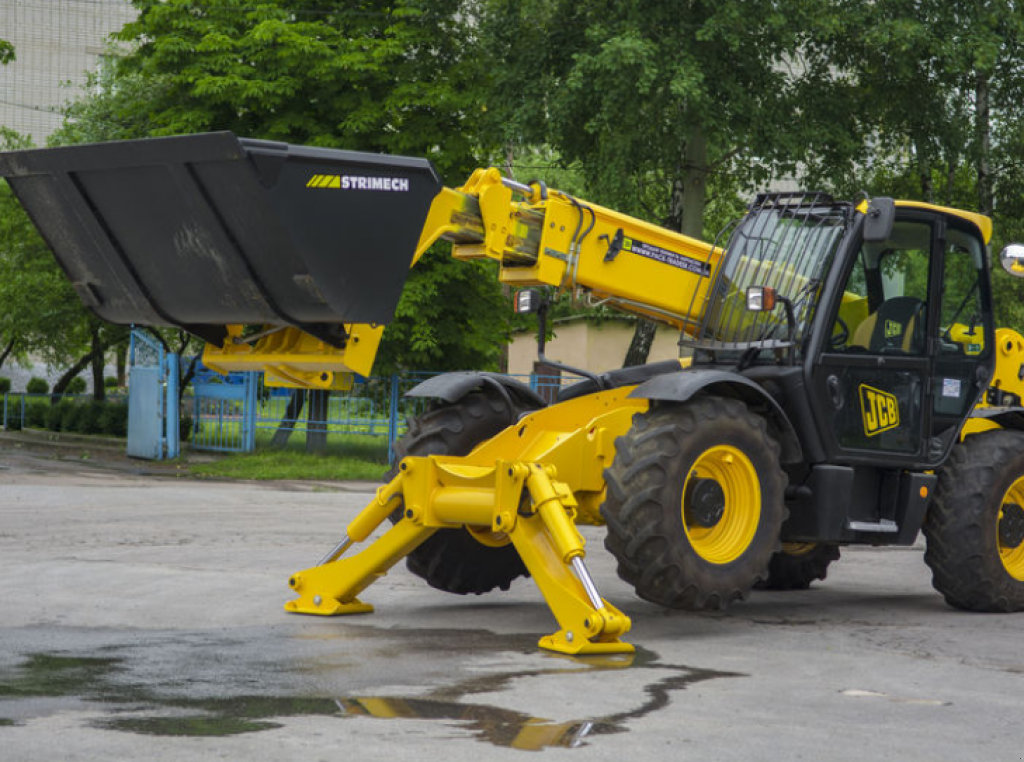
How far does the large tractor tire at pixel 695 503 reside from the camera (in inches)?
331

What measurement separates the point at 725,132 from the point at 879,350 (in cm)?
1585

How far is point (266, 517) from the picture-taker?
16.2m

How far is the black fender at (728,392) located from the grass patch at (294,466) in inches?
567

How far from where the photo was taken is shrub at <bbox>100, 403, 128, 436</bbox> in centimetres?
3284

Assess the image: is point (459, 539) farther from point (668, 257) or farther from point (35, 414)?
point (35, 414)

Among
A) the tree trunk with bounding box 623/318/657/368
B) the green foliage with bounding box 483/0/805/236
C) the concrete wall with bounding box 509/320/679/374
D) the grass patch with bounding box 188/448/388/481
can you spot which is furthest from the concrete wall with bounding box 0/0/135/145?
the tree trunk with bounding box 623/318/657/368

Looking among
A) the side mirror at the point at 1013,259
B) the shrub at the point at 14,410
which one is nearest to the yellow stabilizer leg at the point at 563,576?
the side mirror at the point at 1013,259

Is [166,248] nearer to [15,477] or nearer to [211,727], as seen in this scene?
[211,727]

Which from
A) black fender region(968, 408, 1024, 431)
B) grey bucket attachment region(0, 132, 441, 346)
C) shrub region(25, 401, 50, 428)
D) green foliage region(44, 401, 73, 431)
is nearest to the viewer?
grey bucket attachment region(0, 132, 441, 346)

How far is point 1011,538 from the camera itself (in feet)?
34.4

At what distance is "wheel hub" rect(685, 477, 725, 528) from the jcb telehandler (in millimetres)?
17

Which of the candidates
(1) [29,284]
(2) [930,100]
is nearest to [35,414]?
(1) [29,284]

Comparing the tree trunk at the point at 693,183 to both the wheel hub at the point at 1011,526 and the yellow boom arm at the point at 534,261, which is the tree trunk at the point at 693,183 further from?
the yellow boom arm at the point at 534,261

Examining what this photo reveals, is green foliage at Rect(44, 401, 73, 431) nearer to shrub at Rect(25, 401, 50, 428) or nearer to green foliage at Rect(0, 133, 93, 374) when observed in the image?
shrub at Rect(25, 401, 50, 428)
